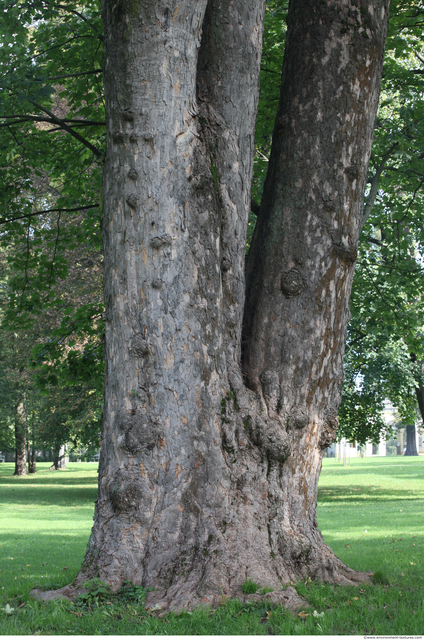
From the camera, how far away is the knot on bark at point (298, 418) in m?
4.42

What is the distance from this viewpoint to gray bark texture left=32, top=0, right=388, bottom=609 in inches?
152

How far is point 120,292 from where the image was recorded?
4051mm

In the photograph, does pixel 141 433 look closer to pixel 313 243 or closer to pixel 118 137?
pixel 313 243

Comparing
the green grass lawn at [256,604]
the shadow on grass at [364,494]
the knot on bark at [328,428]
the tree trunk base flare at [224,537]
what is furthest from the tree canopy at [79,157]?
the shadow on grass at [364,494]

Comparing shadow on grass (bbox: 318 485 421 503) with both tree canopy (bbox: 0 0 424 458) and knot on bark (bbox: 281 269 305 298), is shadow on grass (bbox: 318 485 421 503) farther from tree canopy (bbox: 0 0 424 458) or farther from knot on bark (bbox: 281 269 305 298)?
knot on bark (bbox: 281 269 305 298)

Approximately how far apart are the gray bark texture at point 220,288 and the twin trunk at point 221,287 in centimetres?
1

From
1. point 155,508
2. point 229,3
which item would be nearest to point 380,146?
point 229,3

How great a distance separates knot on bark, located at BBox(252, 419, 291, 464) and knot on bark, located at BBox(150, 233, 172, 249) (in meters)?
1.57

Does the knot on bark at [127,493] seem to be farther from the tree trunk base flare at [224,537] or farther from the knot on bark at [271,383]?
the knot on bark at [271,383]

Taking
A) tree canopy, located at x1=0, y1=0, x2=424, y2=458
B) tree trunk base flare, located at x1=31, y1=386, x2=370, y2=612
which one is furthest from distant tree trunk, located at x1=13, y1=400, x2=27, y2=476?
tree trunk base flare, located at x1=31, y1=386, x2=370, y2=612

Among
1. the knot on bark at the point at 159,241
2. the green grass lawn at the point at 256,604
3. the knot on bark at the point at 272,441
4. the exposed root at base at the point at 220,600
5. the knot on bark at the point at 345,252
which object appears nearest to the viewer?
the green grass lawn at the point at 256,604

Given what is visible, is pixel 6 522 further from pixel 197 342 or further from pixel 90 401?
pixel 197 342

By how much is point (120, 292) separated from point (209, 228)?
0.84 metres

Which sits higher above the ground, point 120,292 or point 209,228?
point 209,228
